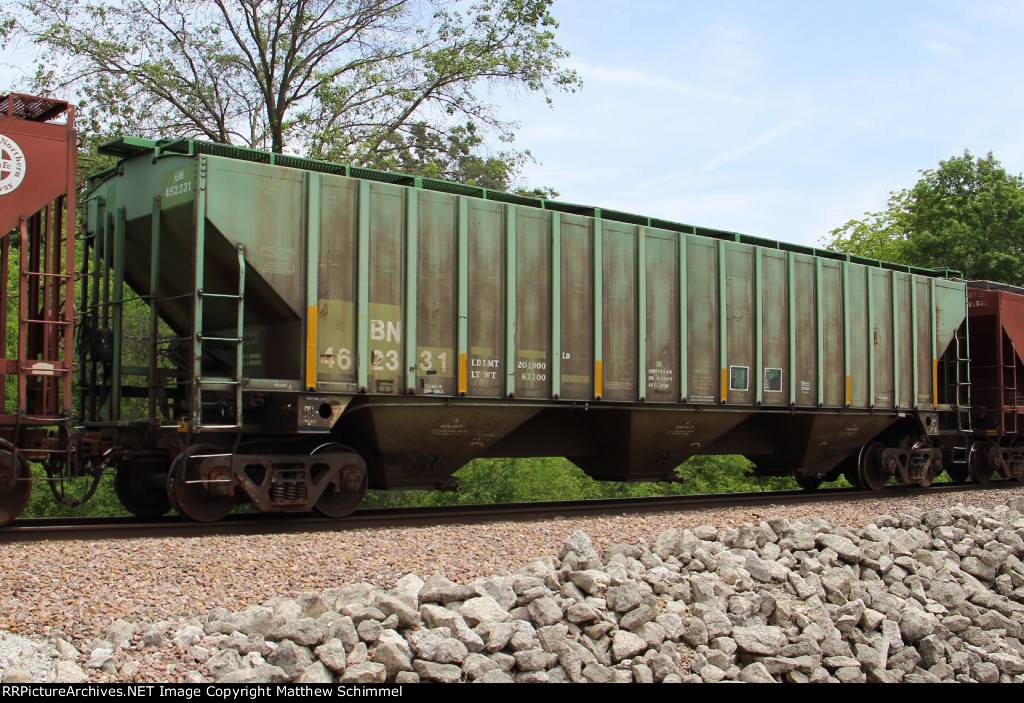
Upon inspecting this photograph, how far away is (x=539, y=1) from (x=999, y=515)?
509 inches

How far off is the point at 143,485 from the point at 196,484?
1.57 m

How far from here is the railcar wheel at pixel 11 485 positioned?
805 cm

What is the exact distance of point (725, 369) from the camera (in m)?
13.0

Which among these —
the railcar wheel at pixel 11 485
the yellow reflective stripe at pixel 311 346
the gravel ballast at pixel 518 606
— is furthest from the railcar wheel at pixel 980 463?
the railcar wheel at pixel 11 485

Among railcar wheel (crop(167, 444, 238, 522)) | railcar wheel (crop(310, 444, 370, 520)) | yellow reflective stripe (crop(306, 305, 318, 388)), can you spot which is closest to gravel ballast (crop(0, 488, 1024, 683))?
railcar wheel (crop(167, 444, 238, 522))

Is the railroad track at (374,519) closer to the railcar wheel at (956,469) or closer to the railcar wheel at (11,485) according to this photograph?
the railcar wheel at (11,485)

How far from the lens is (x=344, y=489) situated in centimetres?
971

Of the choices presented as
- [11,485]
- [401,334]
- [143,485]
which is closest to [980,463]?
[401,334]

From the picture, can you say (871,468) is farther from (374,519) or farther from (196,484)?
(196,484)

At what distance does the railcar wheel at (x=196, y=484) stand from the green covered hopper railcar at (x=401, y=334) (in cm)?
4

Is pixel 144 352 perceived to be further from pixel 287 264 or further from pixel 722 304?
pixel 722 304

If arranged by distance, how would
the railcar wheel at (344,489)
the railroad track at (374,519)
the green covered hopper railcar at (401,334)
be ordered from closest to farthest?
the railroad track at (374,519)
the green covered hopper railcar at (401,334)
the railcar wheel at (344,489)

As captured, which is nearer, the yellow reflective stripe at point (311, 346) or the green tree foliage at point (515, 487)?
the yellow reflective stripe at point (311, 346)

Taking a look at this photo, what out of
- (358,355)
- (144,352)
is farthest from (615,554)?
→ (144,352)
